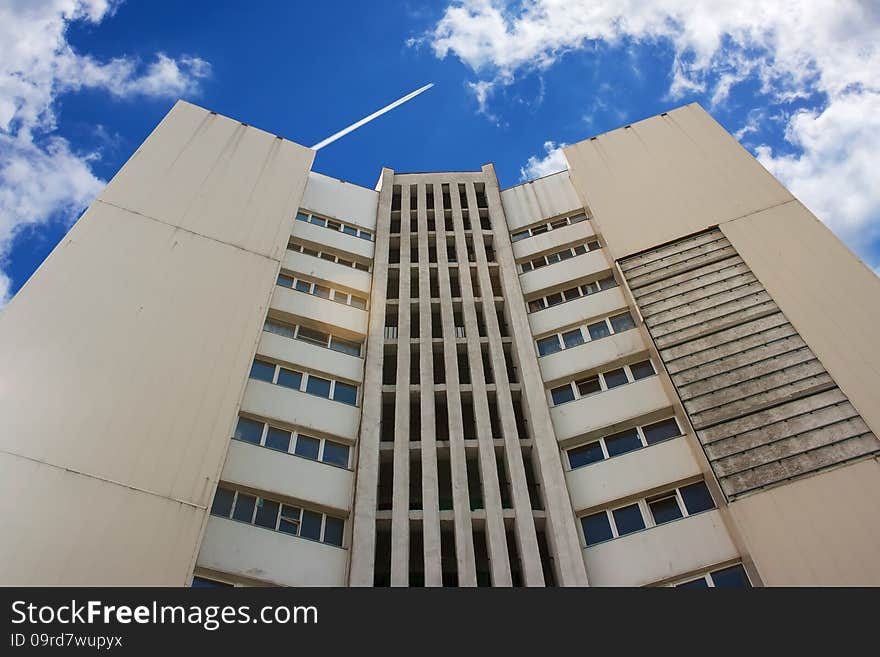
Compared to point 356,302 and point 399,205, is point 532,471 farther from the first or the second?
point 399,205

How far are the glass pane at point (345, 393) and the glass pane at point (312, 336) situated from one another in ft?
6.76

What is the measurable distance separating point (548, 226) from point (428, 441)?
13660mm

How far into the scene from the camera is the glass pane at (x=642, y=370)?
21469mm

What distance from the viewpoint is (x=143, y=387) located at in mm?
17312

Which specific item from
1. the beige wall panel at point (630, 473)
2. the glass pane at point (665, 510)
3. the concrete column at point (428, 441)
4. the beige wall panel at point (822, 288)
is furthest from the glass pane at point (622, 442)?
the beige wall panel at point (822, 288)

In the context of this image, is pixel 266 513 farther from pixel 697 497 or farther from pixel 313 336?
pixel 697 497

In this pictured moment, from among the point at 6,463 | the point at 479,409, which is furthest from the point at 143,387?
the point at 479,409

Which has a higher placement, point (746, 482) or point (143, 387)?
point (143, 387)

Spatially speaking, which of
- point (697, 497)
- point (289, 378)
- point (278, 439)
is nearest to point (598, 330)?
Answer: point (697, 497)

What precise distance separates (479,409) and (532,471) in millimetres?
2676

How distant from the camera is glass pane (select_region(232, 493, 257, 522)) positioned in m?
17.1

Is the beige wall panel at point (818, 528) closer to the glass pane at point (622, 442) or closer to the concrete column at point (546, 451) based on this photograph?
the glass pane at point (622, 442)

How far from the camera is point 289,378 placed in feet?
69.2

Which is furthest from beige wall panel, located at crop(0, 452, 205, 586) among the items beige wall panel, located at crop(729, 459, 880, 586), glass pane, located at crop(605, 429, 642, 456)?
beige wall panel, located at crop(729, 459, 880, 586)
